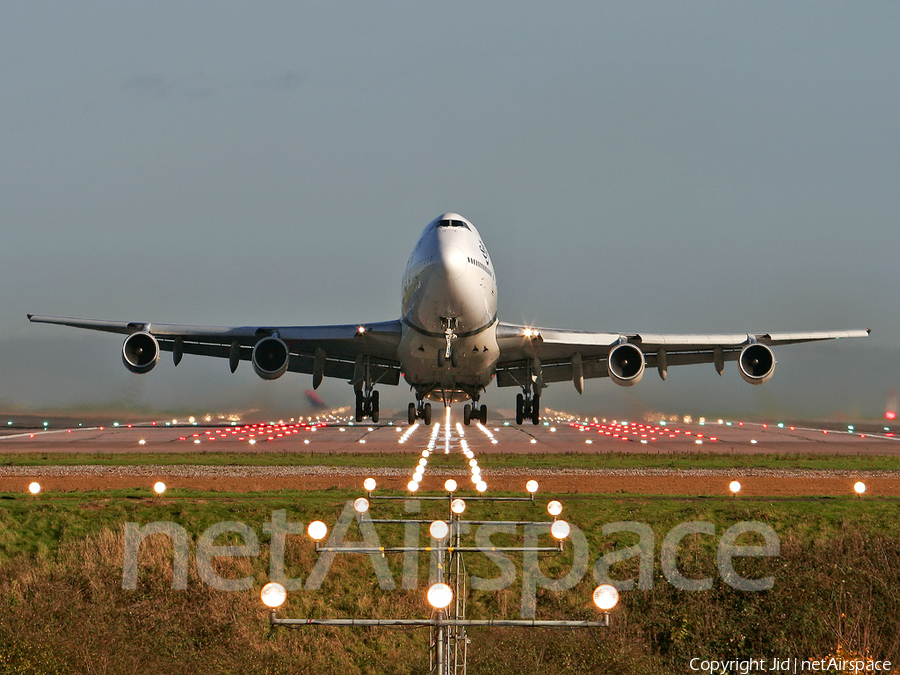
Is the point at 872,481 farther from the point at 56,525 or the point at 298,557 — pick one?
the point at 56,525

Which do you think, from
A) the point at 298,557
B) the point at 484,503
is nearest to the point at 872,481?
the point at 484,503

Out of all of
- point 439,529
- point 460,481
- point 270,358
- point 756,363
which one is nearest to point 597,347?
Result: point 756,363

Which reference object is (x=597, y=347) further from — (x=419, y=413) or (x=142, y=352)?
(x=142, y=352)

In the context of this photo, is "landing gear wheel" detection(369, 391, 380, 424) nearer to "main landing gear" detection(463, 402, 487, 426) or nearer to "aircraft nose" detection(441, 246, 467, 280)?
"main landing gear" detection(463, 402, 487, 426)

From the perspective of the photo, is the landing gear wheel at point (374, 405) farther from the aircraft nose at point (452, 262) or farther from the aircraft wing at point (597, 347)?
the aircraft nose at point (452, 262)

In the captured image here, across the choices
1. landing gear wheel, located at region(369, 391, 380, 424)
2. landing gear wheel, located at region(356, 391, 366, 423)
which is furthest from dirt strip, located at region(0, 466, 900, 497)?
landing gear wheel, located at region(369, 391, 380, 424)

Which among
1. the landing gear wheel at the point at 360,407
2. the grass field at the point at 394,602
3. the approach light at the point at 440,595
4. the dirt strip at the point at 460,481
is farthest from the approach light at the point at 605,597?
the landing gear wheel at the point at 360,407

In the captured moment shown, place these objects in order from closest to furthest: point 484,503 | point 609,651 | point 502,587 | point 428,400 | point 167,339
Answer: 1. point 609,651
2. point 502,587
3. point 484,503
4. point 167,339
5. point 428,400
